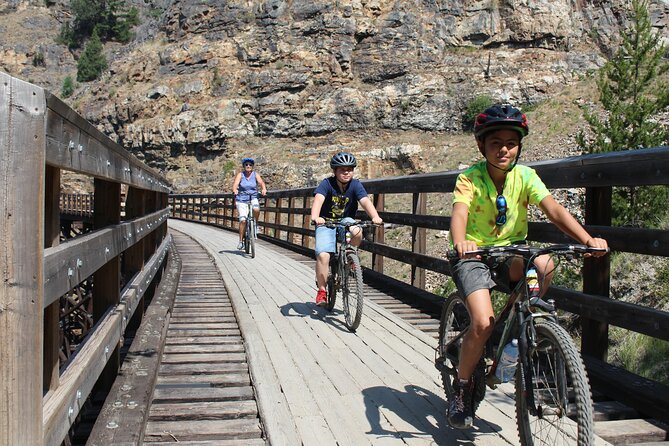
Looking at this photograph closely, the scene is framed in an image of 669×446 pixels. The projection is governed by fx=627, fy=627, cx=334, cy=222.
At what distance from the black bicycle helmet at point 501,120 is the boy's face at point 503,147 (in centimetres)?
4

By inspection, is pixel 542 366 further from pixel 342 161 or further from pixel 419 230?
pixel 419 230

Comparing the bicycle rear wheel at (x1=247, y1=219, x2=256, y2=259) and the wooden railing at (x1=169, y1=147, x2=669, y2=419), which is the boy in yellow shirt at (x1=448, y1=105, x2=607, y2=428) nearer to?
the wooden railing at (x1=169, y1=147, x2=669, y2=419)

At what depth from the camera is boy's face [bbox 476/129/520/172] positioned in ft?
10.3

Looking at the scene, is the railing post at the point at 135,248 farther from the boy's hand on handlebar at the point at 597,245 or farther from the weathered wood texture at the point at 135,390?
the boy's hand on handlebar at the point at 597,245

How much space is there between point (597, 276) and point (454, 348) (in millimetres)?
1238

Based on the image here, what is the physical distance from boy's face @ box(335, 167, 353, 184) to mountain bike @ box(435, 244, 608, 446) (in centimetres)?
334

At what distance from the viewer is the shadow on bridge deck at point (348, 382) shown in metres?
3.23

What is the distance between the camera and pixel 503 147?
3.15m

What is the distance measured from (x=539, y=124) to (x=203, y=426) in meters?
42.0

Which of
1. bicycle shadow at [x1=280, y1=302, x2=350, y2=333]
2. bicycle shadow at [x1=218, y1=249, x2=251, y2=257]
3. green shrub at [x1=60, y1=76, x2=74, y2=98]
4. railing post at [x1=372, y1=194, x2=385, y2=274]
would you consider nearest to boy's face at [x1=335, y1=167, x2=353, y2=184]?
bicycle shadow at [x1=280, y1=302, x2=350, y2=333]

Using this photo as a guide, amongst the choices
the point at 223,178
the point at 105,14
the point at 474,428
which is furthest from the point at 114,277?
the point at 105,14

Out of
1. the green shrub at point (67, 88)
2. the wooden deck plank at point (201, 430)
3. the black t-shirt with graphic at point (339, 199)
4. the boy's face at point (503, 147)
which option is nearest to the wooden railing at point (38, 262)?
the wooden deck plank at point (201, 430)

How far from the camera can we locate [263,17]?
5269 cm

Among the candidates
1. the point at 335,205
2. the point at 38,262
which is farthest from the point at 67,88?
the point at 38,262
